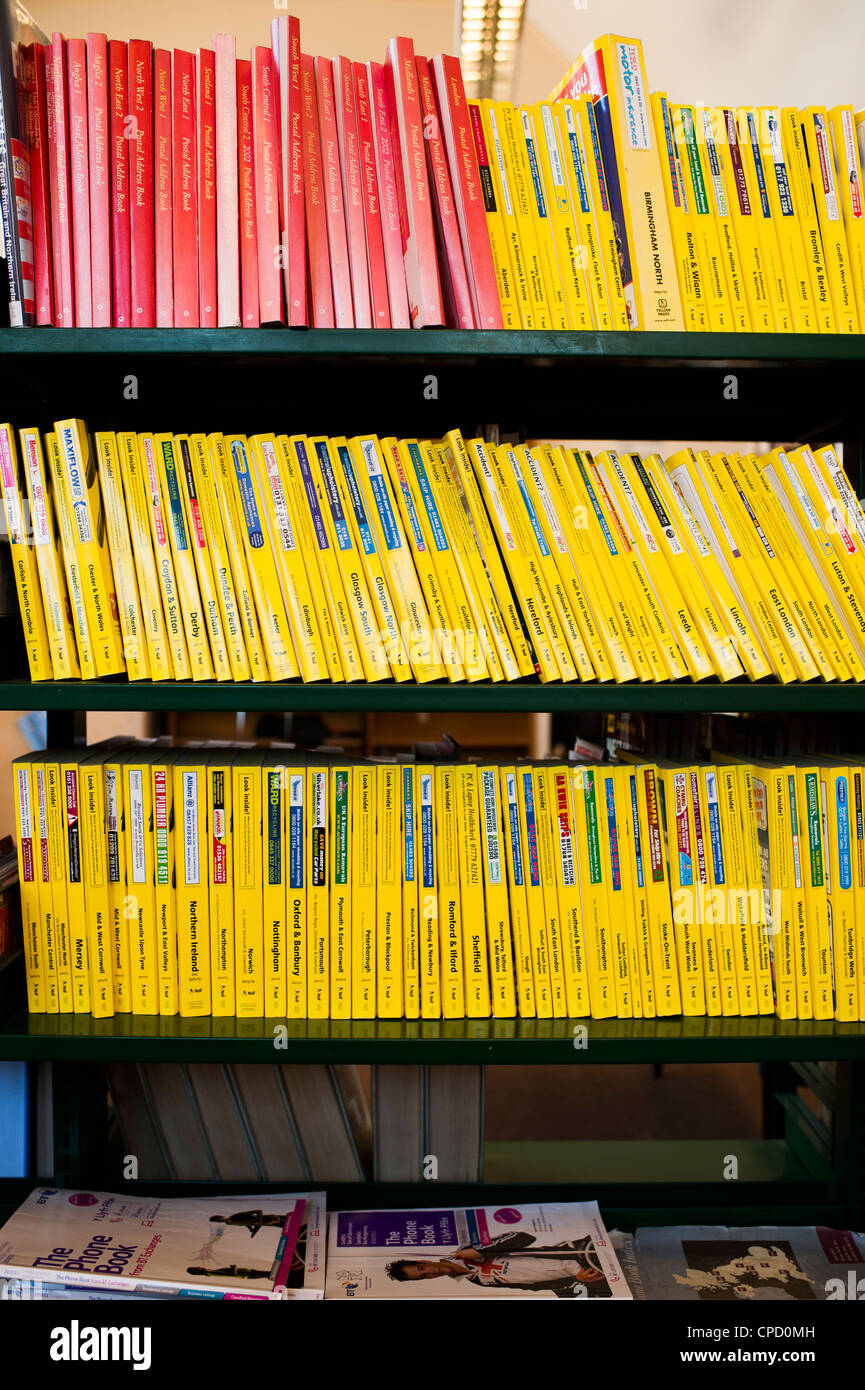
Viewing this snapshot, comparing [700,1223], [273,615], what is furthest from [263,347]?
[700,1223]

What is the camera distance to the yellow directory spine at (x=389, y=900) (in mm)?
1146

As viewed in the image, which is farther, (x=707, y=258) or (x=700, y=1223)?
(x=700, y=1223)

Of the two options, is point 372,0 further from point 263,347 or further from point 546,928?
point 546,928

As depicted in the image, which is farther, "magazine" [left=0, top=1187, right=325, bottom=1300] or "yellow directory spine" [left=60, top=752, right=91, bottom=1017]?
"yellow directory spine" [left=60, top=752, right=91, bottom=1017]

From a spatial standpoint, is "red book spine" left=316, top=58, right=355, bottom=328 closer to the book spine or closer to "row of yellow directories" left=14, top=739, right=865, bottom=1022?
the book spine

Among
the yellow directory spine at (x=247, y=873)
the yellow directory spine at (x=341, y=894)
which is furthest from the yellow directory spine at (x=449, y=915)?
the yellow directory spine at (x=247, y=873)

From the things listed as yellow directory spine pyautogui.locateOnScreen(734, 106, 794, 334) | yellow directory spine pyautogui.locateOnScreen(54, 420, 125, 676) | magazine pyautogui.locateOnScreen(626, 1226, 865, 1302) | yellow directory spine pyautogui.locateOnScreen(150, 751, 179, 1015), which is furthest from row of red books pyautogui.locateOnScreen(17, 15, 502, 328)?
magazine pyautogui.locateOnScreen(626, 1226, 865, 1302)

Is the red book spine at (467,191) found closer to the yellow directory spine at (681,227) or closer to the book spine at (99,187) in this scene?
the yellow directory spine at (681,227)

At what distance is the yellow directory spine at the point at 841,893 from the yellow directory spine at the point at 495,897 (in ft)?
1.39

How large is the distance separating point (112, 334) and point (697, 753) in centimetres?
100

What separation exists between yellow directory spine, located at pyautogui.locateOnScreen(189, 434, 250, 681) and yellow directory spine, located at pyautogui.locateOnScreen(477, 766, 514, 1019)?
0.35 m

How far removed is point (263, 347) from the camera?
105 cm

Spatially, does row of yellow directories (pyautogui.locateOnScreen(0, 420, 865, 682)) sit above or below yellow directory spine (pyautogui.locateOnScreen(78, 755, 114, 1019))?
above

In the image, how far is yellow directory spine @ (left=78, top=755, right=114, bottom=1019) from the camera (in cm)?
114
